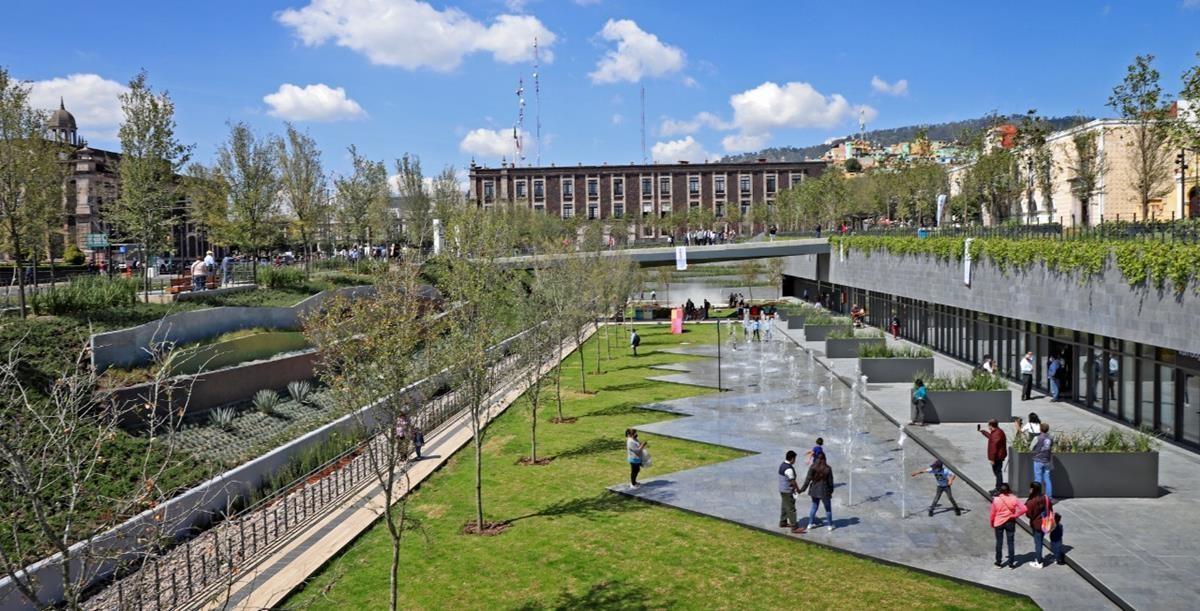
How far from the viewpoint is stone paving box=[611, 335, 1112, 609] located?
47.5ft

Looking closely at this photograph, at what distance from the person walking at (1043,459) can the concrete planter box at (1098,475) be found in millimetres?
130

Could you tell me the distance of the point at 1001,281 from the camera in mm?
31875

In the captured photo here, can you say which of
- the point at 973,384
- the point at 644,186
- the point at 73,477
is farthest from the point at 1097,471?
the point at 644,186

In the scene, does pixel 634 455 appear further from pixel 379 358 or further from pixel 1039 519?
pixel 1039 519

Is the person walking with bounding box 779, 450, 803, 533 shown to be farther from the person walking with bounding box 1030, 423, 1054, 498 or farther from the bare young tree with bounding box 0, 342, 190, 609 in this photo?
the bare young tree with bounding box 0, 342, 190, 609

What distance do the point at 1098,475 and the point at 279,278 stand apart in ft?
124

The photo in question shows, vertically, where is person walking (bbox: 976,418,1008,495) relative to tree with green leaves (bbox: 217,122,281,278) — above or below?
below

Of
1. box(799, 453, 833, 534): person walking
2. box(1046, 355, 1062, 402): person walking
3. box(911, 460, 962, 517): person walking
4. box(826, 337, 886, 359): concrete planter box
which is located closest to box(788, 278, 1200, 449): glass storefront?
box(1046, 355, 1062, 402): person walking

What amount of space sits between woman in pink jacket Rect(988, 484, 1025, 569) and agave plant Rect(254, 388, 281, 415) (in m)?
23.6

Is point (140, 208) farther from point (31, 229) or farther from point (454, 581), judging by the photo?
point (454, 581)

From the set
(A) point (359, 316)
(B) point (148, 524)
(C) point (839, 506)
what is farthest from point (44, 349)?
(C) point (839, 506)

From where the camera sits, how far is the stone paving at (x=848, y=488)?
47.5 ft

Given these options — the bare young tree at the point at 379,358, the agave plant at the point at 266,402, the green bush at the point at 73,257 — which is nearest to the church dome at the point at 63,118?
the green bush at the point at 73,257

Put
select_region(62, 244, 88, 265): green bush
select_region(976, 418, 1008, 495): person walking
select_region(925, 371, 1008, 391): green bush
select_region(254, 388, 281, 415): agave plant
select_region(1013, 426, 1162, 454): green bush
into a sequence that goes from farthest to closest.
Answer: select_region(62, 244, 88, 265): green bush < select_region(254, 388, 281, 415): agave plant < select_region(925, 371, 1008, 391): green bush < select_region(976, 418, 1008, 495): person walking < select_region(1013, 426, 1162, 454): green bush
